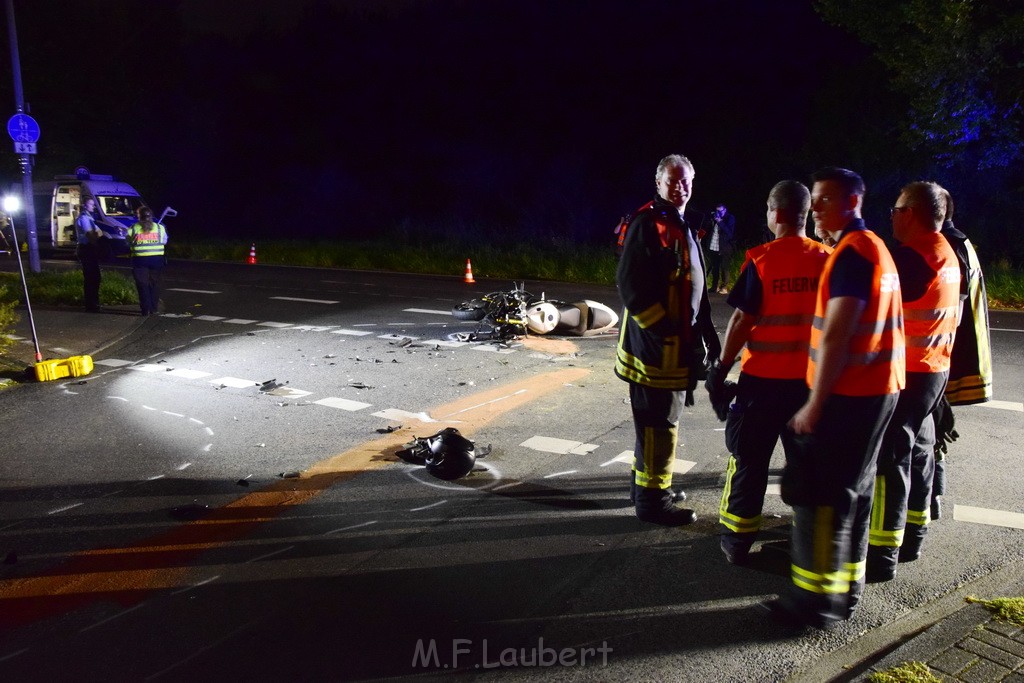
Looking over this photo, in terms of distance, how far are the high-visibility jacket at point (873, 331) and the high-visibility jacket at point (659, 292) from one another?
3.45 feet

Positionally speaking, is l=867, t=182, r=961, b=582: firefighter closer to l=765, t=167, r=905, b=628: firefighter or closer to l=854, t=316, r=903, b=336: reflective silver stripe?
l=765, t=167, r=905, b=628: firefighter

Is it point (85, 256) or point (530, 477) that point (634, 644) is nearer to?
point (530, 477)

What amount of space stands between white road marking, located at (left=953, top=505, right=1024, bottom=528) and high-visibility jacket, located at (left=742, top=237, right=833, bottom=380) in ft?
6.13

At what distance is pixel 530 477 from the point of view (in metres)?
5.71

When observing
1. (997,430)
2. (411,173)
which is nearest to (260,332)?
(997,430)

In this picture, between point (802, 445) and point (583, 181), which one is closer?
point (802, 445)

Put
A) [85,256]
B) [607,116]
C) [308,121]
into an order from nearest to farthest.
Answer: [85,256] < [607,116] < [308,121]

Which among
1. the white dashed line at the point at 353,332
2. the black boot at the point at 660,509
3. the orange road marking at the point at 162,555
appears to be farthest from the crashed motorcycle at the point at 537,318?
the black boot at the point at 660,509

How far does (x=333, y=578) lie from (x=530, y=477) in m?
1.80

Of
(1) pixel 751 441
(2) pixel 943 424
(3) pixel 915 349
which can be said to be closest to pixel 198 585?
(1) pixel 751 441

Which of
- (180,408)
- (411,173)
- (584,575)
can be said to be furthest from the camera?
(411,173)

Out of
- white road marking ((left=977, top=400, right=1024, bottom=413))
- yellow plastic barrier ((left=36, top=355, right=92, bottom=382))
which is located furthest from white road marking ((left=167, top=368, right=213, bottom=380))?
white road marking ((left=977, top=400, right=1024, bottom=413))

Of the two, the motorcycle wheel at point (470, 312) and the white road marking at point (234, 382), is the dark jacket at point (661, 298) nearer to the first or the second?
the white road marking at point (234, 382)

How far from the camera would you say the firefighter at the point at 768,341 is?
4.01m
